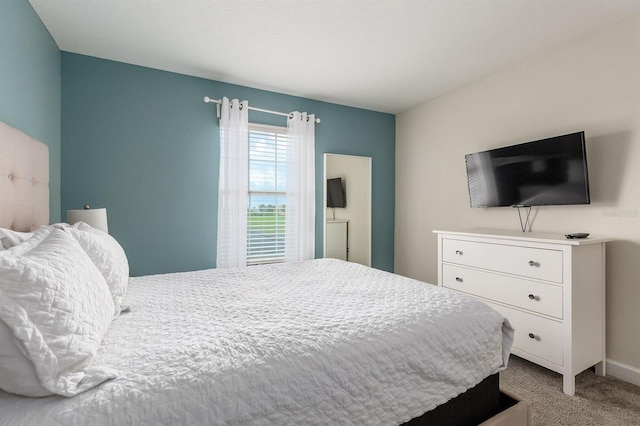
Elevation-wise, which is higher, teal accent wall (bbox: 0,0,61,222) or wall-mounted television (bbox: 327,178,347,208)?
teal accent wall (bbox: 0,0,61,222)

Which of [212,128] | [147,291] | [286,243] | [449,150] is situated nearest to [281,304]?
[147,291]

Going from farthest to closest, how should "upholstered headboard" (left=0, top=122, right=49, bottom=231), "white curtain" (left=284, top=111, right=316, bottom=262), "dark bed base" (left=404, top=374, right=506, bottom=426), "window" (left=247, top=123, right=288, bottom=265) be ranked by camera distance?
"white curtain" (left=284, top=111, right=316, bottom=262), "window" (left=247, top=123, right=288, bottom=265), "upholstered headboard" (left=0, top=122, right=49, bottom=231), "dark bed base" (left=404, top=374, right=506, bottom=426)

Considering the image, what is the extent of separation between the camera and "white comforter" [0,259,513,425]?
A: 0.79 m

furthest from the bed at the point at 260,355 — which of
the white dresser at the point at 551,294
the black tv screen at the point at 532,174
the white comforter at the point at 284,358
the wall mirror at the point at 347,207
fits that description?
the wall mirror at the point at 347,207

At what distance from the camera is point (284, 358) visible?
3.22 feet

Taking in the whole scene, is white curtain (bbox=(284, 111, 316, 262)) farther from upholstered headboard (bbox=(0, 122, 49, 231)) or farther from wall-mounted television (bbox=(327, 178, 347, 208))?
upholstered headboard (bbox=(0, 122, 49, 231))

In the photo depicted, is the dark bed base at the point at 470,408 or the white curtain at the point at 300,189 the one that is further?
the white curtain at the point at 300,189

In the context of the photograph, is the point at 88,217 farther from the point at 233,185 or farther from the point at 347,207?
the point at 347,207

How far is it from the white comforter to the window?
1653 millimetres

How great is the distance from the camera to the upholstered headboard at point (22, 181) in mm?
1489

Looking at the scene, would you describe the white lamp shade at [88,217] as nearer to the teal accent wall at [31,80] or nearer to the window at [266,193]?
the teal accent wall at [31,80]

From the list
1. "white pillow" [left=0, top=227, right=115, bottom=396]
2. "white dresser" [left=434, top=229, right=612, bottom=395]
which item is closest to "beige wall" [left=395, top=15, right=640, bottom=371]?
"white dresser" [left=434, top=229, right=612, bottom=395]

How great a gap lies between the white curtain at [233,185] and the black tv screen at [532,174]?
232 centimetres

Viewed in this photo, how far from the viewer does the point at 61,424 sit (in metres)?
0.69
